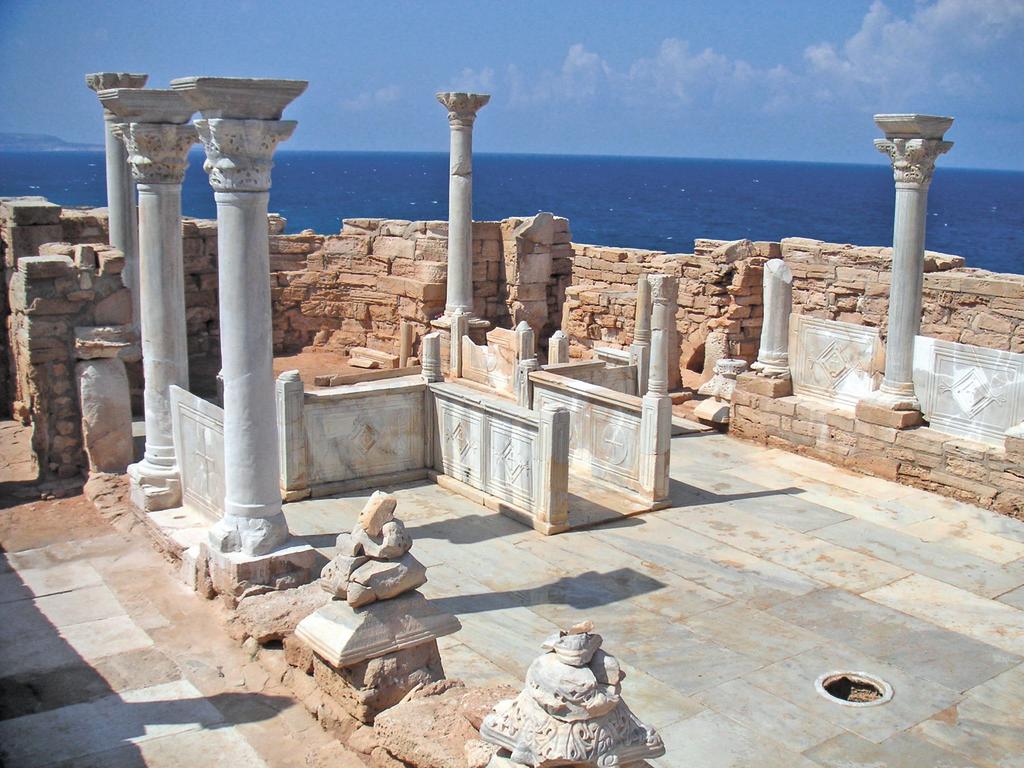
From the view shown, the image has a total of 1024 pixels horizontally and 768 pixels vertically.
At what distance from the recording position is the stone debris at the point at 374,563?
6.21 m

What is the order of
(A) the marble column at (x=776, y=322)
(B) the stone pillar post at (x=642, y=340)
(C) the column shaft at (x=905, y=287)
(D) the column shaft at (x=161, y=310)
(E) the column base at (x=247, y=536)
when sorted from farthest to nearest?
(B) the stone pillar post at (x=642, y=340), (A) the marble column at (x=776, y=322), (C) the column shaft at (x=905, y=287), (D) the column shaft at (x=161, y=310), (E) the column base at (x=247, y=536)

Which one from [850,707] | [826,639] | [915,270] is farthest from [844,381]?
[850,707]

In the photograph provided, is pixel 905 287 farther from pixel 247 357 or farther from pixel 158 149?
pixel 158 149

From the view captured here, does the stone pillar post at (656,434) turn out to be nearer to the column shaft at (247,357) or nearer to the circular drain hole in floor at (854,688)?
the circular drain hole in floor at (854,688)

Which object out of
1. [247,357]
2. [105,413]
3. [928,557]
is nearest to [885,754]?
[928,557]

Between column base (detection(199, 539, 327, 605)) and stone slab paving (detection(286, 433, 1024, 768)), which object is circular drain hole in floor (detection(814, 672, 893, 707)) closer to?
stone slab paving (detection(286, 433, 1024, 768))

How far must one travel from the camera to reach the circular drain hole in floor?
749cm

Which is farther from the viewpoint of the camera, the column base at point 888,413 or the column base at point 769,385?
the column base at point 769,385

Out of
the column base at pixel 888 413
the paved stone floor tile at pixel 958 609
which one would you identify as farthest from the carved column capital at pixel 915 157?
the paved stone floor tile at pixel 958 609

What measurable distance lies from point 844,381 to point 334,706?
334 inches

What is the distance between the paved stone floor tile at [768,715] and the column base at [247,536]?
3.27 meters

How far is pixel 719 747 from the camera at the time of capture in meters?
6.71

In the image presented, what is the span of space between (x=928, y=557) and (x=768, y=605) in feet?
6.67

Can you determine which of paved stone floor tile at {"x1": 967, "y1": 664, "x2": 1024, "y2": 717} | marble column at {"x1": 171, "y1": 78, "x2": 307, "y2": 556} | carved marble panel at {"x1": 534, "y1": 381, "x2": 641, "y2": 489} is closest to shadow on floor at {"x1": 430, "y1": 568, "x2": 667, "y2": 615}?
marble column at {"x1": 171, "y1": 78, "x2": 307, "y2": 556}
